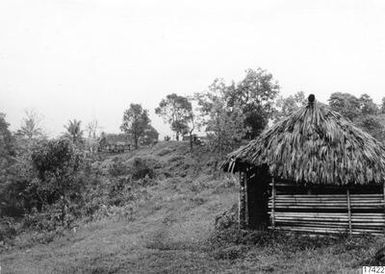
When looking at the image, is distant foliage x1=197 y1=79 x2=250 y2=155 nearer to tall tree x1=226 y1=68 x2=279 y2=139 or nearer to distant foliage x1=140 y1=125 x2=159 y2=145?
tall tree x1=226 y1=68 x2=279 y2=139

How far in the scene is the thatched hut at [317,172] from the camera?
14.3 metres

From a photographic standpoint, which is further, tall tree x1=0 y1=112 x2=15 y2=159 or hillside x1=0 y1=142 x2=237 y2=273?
tall tree x1=0 y1=112 x2=15 y2=159

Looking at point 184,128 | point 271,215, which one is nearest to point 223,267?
point 271,215

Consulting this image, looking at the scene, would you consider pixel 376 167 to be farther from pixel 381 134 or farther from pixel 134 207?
pixel 381 134

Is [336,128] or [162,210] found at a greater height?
[336,128]

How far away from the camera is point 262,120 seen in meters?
55.2

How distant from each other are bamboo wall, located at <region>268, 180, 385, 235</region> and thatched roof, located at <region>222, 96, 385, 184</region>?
3.05ft

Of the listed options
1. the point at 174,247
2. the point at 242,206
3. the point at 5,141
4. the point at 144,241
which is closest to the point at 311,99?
the point at 242,206

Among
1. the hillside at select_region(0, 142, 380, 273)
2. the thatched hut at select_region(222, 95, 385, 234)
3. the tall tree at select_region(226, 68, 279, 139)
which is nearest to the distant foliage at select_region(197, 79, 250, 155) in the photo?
the tall tree at select_region(226, 68, 279, 139)

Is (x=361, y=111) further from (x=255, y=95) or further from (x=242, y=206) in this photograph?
(x=242, y=206)

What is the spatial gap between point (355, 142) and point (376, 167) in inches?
48.0

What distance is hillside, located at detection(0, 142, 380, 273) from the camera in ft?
39.5

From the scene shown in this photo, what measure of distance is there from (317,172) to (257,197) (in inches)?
131

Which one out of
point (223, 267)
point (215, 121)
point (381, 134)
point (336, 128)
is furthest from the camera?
point (215, 121)
